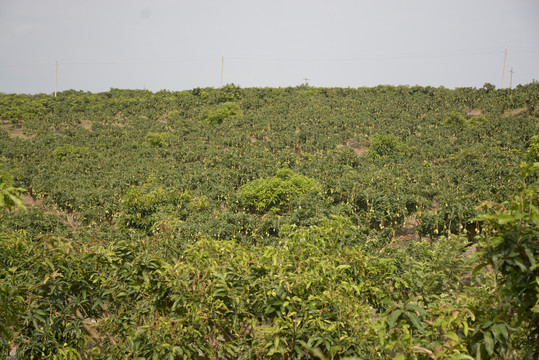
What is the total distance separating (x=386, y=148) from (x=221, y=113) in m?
20.6

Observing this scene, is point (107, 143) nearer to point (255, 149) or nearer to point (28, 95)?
point (255, 149)

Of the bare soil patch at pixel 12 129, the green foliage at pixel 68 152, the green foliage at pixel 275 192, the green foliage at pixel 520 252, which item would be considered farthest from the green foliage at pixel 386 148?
the bare soil patch at pixel 12 129

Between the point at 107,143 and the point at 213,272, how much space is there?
34.8m

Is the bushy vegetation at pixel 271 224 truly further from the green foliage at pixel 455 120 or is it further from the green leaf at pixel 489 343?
the green foliage at pixel 455 120

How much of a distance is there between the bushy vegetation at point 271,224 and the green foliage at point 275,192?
0.45 feet

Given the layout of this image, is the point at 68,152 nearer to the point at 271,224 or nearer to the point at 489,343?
the point at 271,224

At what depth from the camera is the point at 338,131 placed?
33.9 metres

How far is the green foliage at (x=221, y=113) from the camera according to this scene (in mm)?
40000

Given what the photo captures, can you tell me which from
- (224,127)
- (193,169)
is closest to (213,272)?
(193,169)

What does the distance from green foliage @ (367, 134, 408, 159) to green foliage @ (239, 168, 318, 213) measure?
1001 cm

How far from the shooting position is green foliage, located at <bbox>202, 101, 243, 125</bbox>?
40.0 meters

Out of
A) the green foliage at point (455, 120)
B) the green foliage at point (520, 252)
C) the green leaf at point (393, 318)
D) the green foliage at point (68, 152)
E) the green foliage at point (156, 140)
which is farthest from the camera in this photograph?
the green foliage at point (156, 140)

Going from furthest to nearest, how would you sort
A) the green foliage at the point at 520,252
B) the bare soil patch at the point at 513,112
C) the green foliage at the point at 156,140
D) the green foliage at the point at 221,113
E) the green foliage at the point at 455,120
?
the green foliage at the point at 221,113, the bare soil patch at the point at 513,112, the green foliage at the point at 156,140, the green foliage at the point at 455,120, the green foliage at the point at 520,252

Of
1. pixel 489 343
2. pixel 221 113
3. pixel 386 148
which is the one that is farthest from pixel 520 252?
pixel 221 113
